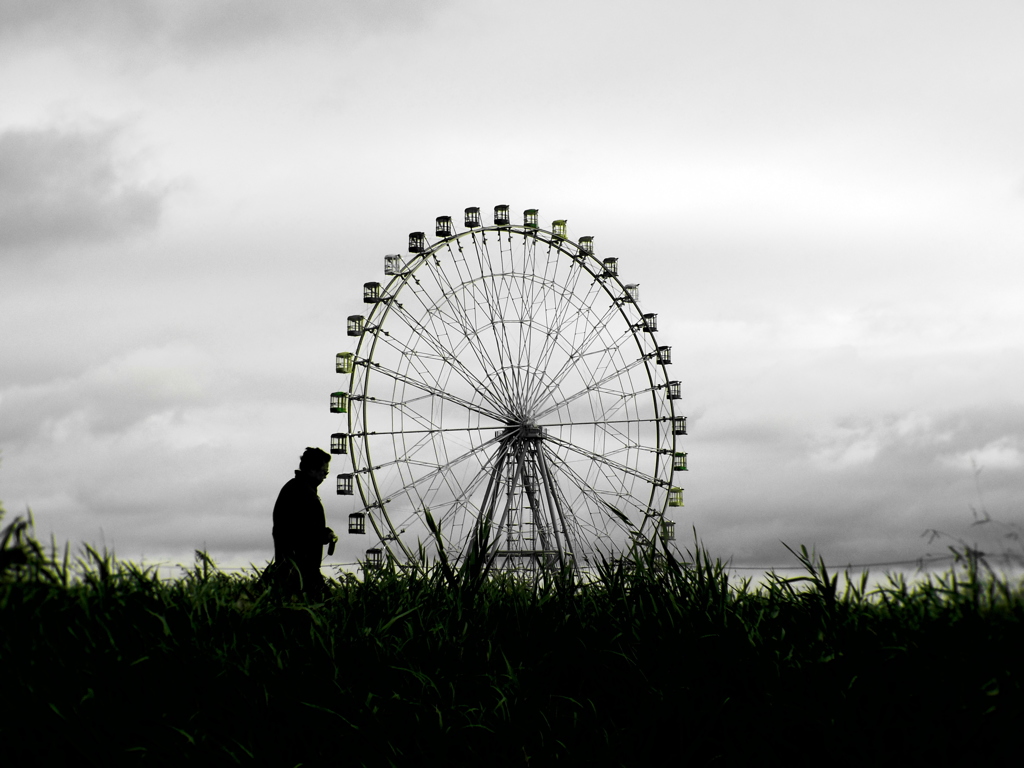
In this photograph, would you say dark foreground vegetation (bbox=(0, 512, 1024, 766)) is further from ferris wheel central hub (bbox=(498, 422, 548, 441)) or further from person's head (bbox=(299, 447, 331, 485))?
ferris wheel central hub (bbox=(498, 422, 548, 441))

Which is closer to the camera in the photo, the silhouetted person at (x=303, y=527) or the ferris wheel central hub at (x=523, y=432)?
the silhouetted person at (x=303, y=527)

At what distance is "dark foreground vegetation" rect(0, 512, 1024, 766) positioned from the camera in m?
5.99

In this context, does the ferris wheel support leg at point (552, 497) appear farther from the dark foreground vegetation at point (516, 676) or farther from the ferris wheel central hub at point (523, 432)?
the dark foreground vegetation at point (516, 676)

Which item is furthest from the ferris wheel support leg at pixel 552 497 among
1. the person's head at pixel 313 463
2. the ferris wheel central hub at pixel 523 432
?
the person's head at pixel 313 463

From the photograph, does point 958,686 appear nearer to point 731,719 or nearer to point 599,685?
point 731,719

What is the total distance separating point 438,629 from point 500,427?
12783mm

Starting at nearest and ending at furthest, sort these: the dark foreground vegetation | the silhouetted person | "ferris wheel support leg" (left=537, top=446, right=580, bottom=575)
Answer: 1. the dark foreground vegetation
2. the silhouetted person
3. "ferris wheel support leg" (left=537, top=446, right=580, bottom=575)

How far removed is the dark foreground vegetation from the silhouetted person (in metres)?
1.11

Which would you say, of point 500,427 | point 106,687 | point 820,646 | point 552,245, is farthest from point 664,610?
point 552,245

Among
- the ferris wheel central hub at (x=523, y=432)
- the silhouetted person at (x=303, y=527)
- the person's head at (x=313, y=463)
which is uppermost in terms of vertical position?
the ferris wheel central hub at (x=523, y=432)

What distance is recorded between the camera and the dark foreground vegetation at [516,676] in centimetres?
599

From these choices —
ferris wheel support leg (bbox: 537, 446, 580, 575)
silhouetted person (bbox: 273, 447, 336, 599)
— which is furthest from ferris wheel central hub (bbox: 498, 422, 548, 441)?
silhouetted person (bbox: 273, 447, 336, 599)

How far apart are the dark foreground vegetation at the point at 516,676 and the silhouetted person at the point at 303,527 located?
1.11 meters

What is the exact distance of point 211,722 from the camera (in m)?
6.65
